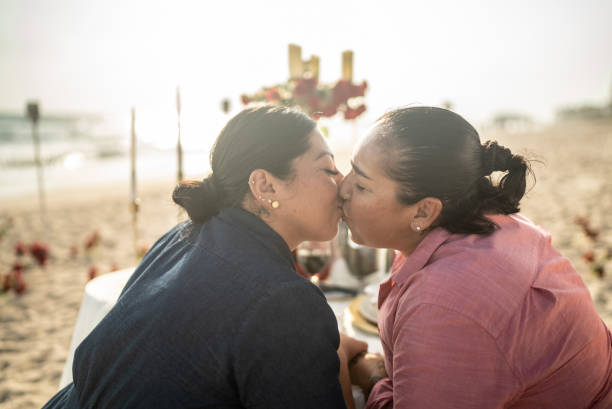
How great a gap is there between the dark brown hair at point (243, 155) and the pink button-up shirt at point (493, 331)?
0.61 m

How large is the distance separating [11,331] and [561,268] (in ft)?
17.2

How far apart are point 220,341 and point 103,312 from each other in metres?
1.12

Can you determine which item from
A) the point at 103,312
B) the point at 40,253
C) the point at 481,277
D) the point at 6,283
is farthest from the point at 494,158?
the point at 40,253

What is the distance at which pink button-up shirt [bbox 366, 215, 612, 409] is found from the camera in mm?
1158

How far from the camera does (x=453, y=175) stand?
154cm

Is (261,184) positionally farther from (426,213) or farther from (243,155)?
(426,213)

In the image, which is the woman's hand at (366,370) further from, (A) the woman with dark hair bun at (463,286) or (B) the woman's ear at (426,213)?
(B) the woman's ear at (426,213)

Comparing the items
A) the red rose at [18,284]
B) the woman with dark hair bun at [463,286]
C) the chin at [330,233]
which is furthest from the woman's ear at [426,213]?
the red rose at [18,284]

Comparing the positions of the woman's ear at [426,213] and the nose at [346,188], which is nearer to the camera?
the woman's ear at [426,213]

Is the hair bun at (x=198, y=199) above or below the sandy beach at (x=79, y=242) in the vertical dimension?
above

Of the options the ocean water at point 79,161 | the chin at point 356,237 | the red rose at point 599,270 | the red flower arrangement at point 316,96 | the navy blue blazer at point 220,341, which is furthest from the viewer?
the ocean water at point 79,161

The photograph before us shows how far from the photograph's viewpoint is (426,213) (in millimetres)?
1626

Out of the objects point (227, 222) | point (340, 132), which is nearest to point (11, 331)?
point (227, 222)

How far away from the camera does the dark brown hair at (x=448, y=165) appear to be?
152 centimetres
